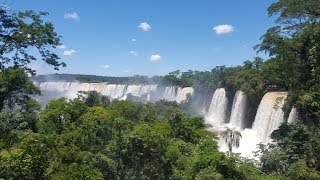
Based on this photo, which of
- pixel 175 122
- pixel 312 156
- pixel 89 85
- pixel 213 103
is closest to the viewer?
pixel 312 156

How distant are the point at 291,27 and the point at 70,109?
88.3ft

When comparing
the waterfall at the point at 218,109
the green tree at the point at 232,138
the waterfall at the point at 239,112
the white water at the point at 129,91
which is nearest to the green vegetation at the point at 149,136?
the green tree at the point at 232,138

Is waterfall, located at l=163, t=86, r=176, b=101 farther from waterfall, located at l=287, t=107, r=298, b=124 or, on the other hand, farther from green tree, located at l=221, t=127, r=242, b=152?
waterfall, located at l=287, t=107, r=298, b=124

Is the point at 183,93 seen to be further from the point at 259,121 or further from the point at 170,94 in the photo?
the point at 259,121

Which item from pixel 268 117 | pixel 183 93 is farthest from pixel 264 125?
pixel 183 93

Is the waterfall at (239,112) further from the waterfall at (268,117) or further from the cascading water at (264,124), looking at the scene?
the waterfall at (268,117)

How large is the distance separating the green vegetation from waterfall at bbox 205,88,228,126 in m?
22.2

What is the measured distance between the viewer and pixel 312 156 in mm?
25500

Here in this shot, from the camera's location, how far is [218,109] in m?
69.9

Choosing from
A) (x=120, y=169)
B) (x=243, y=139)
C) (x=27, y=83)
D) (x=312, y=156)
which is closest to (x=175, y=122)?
(x=120, y=169)

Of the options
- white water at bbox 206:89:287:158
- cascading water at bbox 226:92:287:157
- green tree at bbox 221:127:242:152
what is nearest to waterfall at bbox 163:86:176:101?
white water at bbox 206:89:287:158

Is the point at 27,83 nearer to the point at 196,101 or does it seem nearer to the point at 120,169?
the point at 120,169

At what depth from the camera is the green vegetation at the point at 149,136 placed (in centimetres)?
1507

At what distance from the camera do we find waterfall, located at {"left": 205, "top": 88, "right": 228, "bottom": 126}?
68.3 metres
